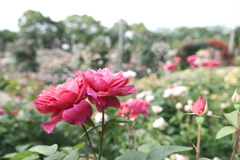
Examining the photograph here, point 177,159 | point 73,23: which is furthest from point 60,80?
point 73,23

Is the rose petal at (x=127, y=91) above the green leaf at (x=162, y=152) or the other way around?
above

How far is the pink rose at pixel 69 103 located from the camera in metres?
0.34

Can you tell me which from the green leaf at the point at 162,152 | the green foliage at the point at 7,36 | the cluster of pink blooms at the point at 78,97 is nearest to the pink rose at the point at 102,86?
the cluster of pink blooms at the point at 78,97

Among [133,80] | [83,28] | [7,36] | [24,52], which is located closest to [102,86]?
[133,80]

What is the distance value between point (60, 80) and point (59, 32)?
21469mm

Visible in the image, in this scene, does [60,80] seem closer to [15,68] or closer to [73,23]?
Result: [15,68]

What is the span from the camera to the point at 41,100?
13.9 inches

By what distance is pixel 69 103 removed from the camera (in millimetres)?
353

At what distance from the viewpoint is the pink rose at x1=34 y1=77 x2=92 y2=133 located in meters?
0.34

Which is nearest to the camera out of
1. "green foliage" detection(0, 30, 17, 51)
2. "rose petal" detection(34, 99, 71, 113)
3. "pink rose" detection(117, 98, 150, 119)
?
"rose petal" detection(34, 99, 71, 113)

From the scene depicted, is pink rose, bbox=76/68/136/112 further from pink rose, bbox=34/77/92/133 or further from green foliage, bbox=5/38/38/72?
green foliage, bbox=5/38/38/72

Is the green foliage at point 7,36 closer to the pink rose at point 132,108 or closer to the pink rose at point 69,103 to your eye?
the pink rose at point 132,108

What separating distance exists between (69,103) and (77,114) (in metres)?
0.03

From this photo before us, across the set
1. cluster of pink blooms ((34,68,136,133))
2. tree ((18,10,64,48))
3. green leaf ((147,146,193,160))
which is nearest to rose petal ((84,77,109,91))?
cluster of pink blooms ((34,68,136,133))
